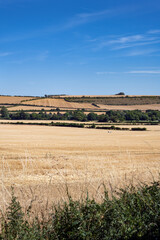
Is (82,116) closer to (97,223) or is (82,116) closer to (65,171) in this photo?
(65,171)

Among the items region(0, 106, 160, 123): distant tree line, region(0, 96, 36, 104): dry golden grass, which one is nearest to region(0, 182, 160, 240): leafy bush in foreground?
region(0, 106, 160, 123): distant tree line

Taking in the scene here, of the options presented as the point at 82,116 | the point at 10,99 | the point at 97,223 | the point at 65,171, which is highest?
the point at 10,99

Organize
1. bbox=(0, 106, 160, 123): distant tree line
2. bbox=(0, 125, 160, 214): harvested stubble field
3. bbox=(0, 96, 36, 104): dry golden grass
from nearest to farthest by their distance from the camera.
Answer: bbox=(0, 125, 160, 214): harvested stubble field, bbox=(0, 106, 160, 123): distant tree line, bbox=(0, 96, 36, 104): dry golden grass

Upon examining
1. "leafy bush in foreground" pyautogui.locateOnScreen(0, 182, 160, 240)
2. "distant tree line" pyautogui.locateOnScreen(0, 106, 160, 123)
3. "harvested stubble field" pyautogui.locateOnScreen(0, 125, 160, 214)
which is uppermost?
"distant tree line" pyautogui.locateOnScreen(0, 106, 160, 123)

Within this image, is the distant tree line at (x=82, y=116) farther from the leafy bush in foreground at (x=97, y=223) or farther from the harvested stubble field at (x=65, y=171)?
the leafy bush in foreground at (x=97, y=223)

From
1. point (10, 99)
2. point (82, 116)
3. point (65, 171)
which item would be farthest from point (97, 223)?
point (10, 99)

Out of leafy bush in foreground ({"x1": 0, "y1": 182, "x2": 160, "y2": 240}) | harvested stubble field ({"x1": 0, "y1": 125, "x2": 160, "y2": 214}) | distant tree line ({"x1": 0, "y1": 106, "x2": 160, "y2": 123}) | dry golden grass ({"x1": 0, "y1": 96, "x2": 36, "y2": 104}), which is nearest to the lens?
leafy bush in foreground ({"x1": 0, "y1": 182, "x2": 160, "y2": 240})

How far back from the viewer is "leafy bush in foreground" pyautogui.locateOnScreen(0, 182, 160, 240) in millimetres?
6352

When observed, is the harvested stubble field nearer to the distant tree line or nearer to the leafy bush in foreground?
the leafy bush in foreground

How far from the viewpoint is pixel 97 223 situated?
6789 mm

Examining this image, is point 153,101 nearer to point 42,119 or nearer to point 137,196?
point 42,119

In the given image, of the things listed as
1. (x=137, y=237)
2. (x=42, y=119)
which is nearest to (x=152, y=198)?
(x=137, y=237)

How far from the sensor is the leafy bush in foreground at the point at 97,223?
635cm

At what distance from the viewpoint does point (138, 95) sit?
15712cm
